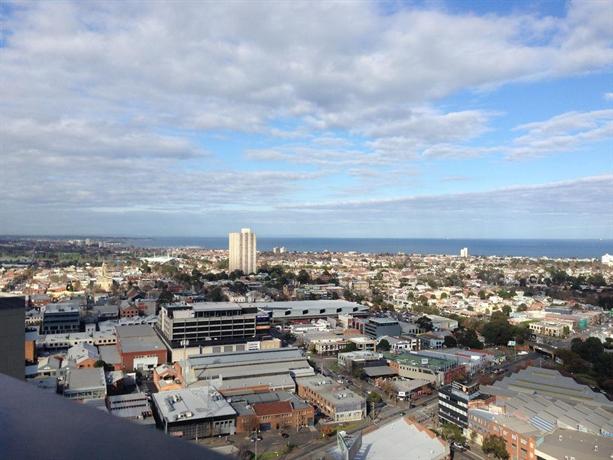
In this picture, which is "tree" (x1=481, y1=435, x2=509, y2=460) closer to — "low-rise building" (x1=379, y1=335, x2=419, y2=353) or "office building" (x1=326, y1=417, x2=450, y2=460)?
"office building" (x1=326, y1=417, x2=450, y2=460)

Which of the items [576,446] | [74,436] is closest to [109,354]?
[576,446]

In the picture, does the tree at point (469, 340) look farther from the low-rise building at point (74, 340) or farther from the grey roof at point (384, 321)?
the low-rise building at point (74, 340)

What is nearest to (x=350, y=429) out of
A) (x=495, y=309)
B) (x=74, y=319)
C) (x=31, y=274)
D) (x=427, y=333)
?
(x=427, y=333)

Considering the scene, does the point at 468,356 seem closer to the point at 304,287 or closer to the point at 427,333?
the point at 427,333

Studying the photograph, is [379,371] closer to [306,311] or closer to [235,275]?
[306,311]

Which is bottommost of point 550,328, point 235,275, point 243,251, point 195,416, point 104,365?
point 550,328

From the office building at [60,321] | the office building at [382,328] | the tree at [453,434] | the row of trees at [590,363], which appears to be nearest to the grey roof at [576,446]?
the tree at [453,434]
